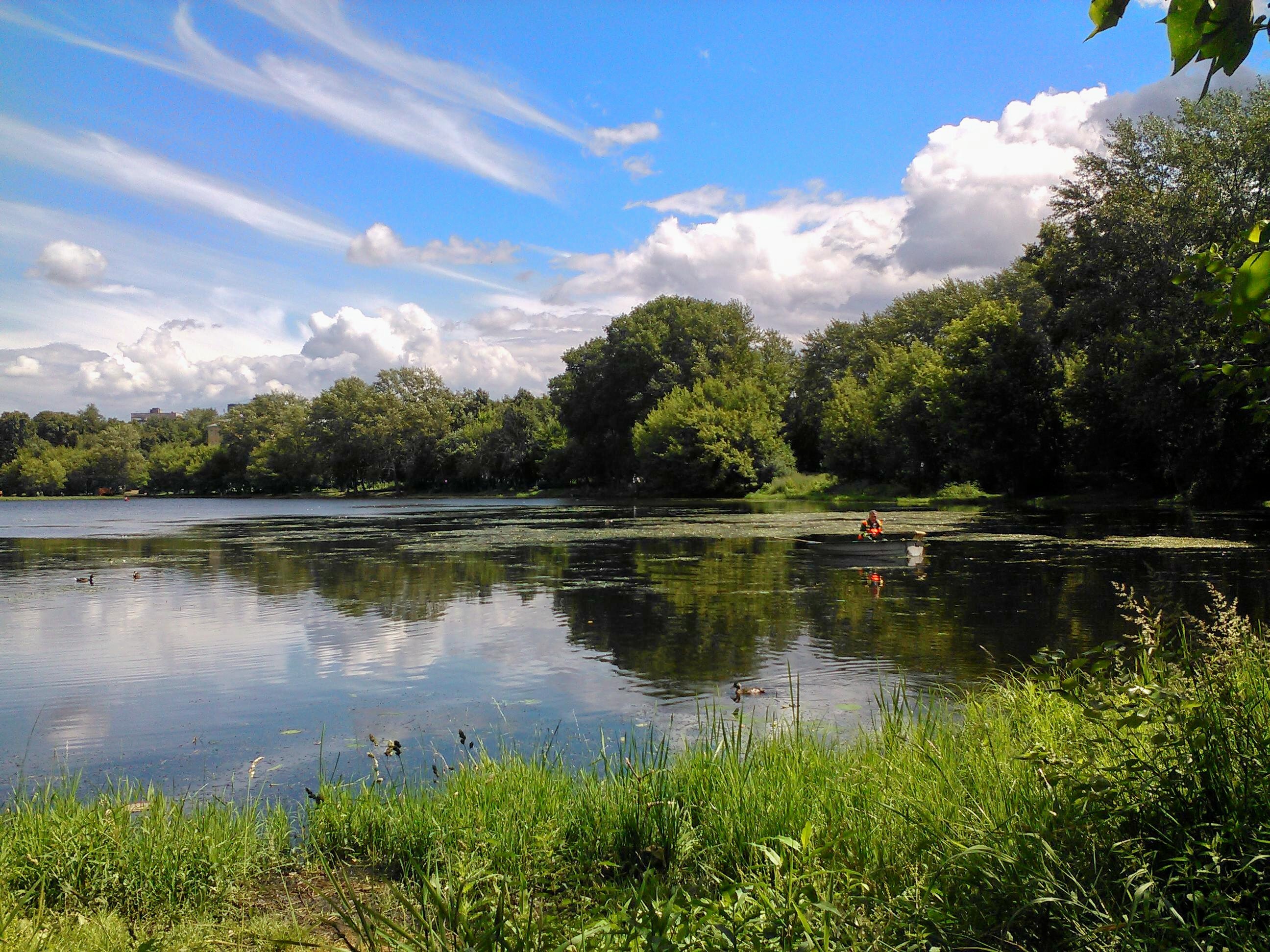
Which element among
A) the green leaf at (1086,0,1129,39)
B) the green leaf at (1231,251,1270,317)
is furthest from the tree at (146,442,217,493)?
the green leaf at (1231,251,1270,317)

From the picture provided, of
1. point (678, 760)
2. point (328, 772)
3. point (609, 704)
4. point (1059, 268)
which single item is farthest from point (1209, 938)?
point (1059, 268)

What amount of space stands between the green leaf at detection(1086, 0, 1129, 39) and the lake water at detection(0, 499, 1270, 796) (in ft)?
18.3

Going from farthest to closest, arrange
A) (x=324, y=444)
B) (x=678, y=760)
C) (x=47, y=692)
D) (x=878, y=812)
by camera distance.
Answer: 1. (x=324, y=444)
2. (x=47, y=692)
3. (x=678, y=760)
4. (x=878, y=812)

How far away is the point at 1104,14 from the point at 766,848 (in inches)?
126

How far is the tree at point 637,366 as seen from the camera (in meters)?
82.9

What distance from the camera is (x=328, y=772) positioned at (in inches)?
308

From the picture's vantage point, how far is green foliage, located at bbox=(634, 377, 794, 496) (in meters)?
71.9

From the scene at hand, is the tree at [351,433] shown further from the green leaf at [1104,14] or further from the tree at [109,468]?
the green leaf at [1104,14]

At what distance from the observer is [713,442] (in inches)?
2808

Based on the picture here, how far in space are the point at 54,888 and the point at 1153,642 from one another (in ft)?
18.8

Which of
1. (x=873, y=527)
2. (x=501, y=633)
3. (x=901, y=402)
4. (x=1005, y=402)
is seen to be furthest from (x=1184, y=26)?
(x=901, y=402)

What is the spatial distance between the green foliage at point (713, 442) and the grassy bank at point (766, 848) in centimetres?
6576

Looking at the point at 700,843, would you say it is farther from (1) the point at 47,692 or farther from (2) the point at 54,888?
(1) the point at 47,692

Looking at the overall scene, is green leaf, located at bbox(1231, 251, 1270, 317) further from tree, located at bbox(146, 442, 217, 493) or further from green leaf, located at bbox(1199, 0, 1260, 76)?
tree, located at bbox(146, 442, 217, 493)
